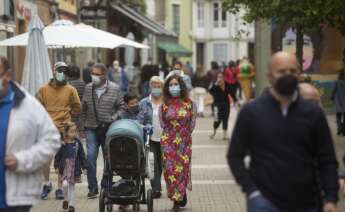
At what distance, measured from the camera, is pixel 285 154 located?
5828mm

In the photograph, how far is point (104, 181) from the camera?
429 inches

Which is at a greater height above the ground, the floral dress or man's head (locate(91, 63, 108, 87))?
man's head (locate(91, 63, 108, 87))

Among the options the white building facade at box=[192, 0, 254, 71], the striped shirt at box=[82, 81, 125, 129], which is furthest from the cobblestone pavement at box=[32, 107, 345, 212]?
the white building facade at box=[192, 0, 254, 71]

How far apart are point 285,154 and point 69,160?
611cm

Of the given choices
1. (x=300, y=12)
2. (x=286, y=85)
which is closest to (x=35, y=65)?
(x=300, y=12)

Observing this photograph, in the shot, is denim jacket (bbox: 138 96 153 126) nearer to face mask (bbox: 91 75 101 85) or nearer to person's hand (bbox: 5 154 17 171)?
face mask (bbox: 91 75 101 85)

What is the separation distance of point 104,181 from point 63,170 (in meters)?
0.92

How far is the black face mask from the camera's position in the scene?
587cm

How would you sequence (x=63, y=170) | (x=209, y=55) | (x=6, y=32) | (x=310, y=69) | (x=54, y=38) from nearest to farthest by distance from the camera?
1. (x=63, y=170)
2. (x=54, y=38)
3. (x=6, y=32)
4. (x=310, y=69)
5. (x=209, y=55)

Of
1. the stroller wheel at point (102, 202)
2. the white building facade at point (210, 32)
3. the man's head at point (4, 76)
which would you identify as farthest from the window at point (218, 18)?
the man's head at point (4, 76)

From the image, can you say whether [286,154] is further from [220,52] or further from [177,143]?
[220,52]

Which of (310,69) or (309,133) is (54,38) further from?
(310,69)

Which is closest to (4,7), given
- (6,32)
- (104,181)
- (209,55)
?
(6,32)

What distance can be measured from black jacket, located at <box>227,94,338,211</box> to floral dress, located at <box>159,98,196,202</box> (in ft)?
18.1
